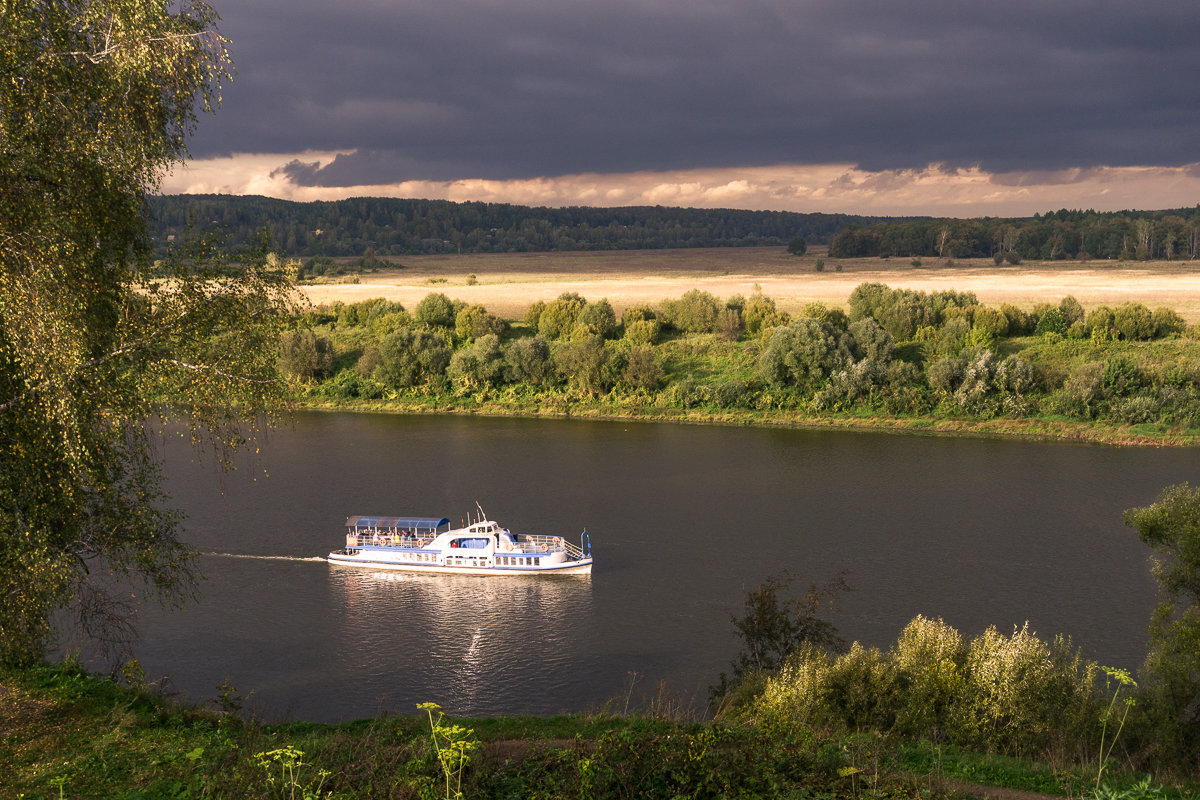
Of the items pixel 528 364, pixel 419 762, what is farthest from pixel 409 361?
pixel 419 762

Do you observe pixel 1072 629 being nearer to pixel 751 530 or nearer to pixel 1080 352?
pixel 751 530

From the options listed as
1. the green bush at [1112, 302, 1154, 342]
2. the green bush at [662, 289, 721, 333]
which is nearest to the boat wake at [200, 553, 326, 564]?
the green bush at [662, 289, 721, 333]

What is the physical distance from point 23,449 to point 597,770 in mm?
7977

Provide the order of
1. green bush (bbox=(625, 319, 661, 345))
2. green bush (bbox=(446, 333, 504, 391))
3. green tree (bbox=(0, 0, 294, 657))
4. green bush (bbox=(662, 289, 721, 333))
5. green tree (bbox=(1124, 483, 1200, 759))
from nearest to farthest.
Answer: green tree (bbox=(0, 0, 294, 657)) < green tree (bbox=(1124, 483, 1200, 759)) < green bush (bbox=(446, 333, 504, 391)) < green bush (bbox=(625, 319, 661, 345)) < green bush (bbox=(662, 289, 721, 333))

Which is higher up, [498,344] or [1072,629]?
[498,344]

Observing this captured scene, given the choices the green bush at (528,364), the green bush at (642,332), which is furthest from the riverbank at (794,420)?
the green bush at (642,332)

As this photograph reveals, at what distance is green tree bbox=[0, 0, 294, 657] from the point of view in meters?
10.1

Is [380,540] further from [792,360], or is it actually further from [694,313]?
[694,313]

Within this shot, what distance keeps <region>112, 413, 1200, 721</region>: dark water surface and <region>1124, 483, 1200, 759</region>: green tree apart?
257 inches

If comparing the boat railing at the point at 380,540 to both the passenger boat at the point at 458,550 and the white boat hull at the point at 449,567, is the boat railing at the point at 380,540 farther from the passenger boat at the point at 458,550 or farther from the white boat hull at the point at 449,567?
the white boat hull at the point at 449,567

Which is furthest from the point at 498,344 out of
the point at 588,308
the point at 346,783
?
the point at 346,783

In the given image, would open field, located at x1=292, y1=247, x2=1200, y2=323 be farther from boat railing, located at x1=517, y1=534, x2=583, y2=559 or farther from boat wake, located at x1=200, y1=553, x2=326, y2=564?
boat wake, located at x1=200, y1=553, x2=326, y2=564

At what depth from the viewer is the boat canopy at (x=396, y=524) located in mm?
33688

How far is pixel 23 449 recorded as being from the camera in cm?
1062
